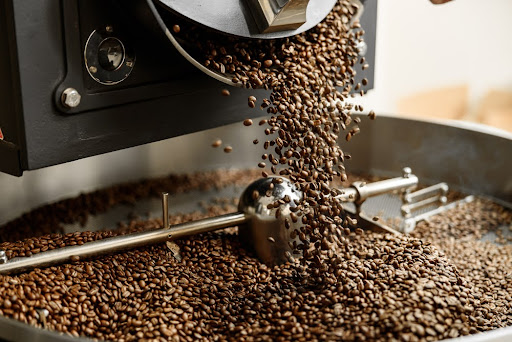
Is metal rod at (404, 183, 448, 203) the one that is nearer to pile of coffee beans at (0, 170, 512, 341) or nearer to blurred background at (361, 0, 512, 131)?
pile of coffee beans at (0, 170, 512, 341)

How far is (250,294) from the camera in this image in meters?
1.42

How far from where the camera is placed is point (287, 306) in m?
1.33

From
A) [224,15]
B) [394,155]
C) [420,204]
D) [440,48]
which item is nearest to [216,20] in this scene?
[224,15]

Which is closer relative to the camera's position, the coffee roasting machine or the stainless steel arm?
the coffee roasting machine

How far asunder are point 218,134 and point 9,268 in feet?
3.03

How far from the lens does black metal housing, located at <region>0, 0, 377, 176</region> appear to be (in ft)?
3.94

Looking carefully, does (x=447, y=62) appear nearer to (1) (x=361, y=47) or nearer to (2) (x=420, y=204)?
(2) (x=420, y=204)

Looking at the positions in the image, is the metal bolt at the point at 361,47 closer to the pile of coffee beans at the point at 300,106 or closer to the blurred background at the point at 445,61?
the pile of coffee beans at the point at 300,106

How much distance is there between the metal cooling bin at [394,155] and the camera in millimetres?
2006

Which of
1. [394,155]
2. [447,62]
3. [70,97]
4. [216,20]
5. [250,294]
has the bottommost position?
[250,294]

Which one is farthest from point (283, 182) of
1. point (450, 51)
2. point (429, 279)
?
point (450, 51)

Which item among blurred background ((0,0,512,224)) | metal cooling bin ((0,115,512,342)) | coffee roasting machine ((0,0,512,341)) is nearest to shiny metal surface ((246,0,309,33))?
coffee roasting machine ((0,0,512,341))

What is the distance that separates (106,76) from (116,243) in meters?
0.35

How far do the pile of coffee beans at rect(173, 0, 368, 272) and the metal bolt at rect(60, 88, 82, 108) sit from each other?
0.25 m
